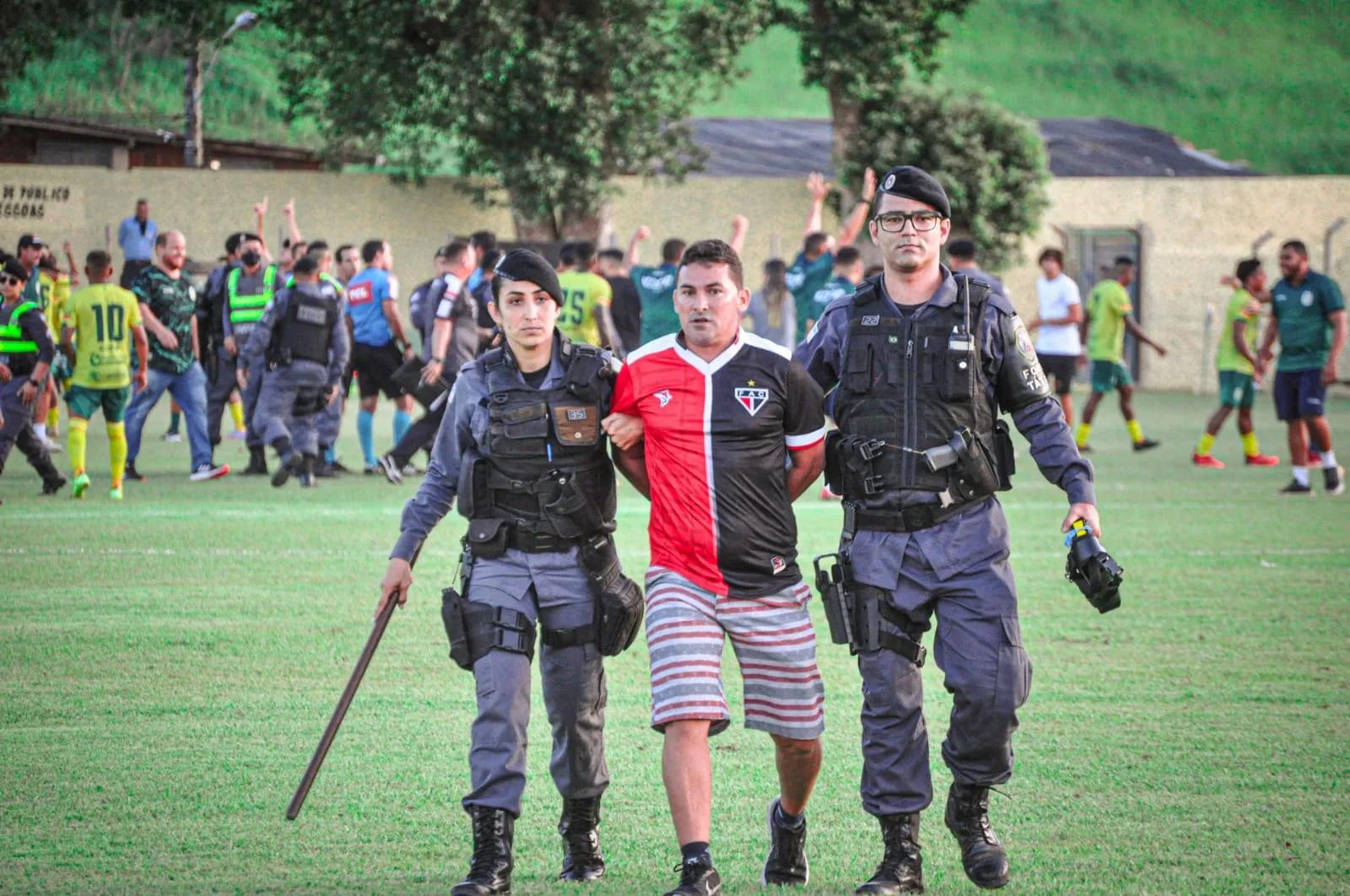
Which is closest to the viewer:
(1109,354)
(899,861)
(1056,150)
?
(899,861)

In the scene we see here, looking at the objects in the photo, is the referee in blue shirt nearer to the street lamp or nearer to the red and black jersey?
the street lamp

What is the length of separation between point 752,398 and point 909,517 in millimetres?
605

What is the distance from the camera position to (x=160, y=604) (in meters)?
9.27

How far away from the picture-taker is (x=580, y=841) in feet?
16.4

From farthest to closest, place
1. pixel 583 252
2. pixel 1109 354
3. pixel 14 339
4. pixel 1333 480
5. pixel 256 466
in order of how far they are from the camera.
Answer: pixel 1109 354 → pixel 256 466 → pixel 583 252 → pixel 1333 480 → pixel 14 339

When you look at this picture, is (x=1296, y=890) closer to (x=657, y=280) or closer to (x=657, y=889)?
(x=657, y=889)

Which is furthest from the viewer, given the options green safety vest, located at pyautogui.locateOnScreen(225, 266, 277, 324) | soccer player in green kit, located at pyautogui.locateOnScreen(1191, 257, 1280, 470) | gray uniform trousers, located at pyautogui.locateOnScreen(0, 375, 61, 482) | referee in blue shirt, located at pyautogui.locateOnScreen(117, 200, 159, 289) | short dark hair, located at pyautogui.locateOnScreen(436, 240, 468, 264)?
referee in blue shirt, located at pyautogui.locateOnScreen(117, 200, 159, 289)

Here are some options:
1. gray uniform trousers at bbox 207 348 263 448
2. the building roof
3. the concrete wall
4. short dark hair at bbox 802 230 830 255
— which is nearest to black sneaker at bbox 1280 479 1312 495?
short dark hair at bbox 802 230 830 255

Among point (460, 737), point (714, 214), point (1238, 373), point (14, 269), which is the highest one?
point (714, 214)

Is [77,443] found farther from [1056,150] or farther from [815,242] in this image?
[1056,150]

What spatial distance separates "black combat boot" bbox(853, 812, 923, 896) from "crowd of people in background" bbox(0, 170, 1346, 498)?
843 centimetres

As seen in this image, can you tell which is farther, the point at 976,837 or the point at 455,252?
the point at 455,252

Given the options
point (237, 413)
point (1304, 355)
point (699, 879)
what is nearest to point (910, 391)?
point (699, 879)

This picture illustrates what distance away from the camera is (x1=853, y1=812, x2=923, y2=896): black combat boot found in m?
4.78
